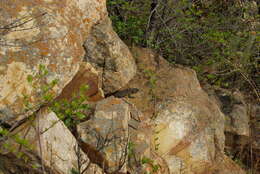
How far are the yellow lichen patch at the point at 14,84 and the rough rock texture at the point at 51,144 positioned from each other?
0.83ft

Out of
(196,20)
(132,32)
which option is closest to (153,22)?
(132,32)

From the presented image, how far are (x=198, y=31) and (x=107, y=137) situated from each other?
3543 millimetres

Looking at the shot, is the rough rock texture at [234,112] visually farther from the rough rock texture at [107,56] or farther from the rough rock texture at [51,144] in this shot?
the rough rock texture at [51,144]


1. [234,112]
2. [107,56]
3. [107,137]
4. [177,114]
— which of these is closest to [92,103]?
[107,137]

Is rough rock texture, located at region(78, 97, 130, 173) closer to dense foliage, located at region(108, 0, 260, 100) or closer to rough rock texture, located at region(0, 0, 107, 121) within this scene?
rough rock texture, located at region(0, 0, 107, 121)

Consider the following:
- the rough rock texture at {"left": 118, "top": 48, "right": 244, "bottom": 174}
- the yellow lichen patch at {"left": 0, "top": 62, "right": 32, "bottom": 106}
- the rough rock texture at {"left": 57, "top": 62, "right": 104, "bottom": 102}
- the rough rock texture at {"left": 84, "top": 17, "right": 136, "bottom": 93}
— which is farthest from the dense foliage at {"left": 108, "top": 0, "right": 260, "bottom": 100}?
the yellow lichen patch at {"left": 0, "top": 62, "right": 32, "bottom": 106}

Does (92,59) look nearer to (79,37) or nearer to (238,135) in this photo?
(79,37)

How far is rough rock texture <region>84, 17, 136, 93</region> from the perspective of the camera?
376cm

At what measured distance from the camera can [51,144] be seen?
2.68 m

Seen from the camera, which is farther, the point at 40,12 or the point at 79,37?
the point at 79,37

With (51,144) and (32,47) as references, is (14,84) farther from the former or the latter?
(51,144)

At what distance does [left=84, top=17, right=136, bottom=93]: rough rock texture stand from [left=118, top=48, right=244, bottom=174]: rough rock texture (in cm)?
27

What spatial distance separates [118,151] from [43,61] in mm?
1176

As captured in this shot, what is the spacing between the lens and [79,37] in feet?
10.7
